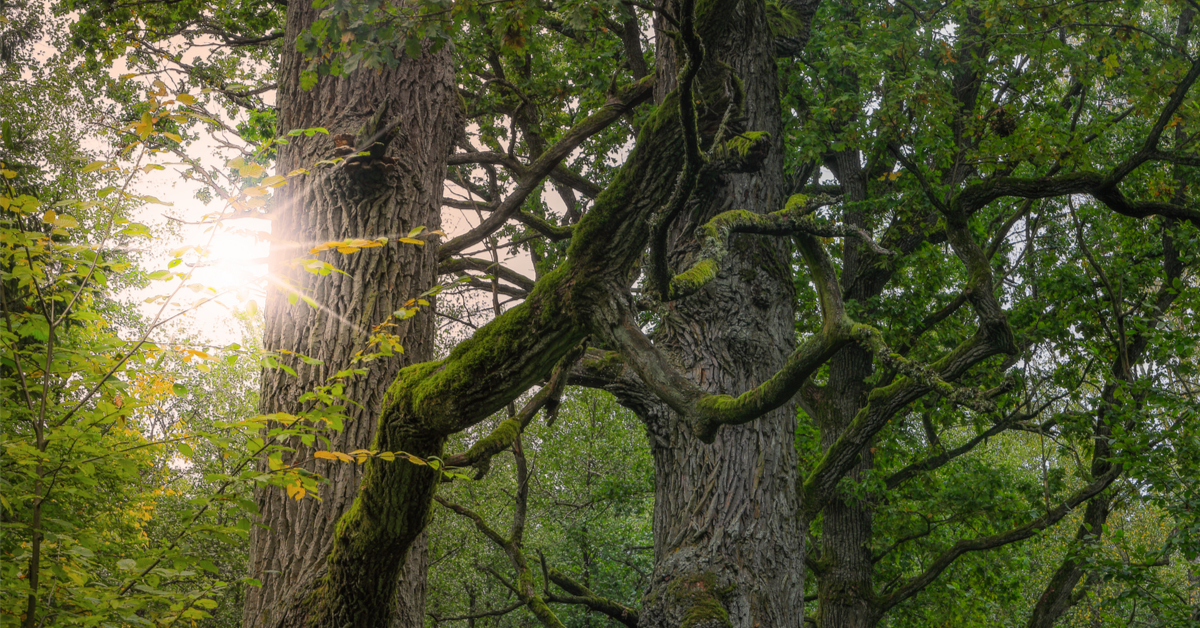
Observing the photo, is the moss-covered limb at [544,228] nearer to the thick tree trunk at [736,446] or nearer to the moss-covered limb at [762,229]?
the thick tree trunk at [736,446]

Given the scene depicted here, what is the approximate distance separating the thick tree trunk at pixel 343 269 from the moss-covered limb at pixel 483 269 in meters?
1.71

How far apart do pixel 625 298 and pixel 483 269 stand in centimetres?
530

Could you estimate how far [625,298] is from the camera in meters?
2.67

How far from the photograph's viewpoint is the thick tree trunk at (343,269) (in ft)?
11.8

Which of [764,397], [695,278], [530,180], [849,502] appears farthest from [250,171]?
[849,502]

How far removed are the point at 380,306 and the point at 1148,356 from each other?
960 centimetres

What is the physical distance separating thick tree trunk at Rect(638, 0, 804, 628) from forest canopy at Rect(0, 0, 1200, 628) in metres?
0.03

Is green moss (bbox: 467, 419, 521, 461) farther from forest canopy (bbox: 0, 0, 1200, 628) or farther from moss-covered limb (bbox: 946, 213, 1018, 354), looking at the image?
moss-covered limb (bbox: 946, 213, 1018, 354)

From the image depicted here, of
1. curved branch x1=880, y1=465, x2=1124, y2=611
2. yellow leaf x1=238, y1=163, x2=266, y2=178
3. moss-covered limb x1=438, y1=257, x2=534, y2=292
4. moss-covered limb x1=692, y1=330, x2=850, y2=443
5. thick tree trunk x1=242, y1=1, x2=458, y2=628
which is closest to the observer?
moss-covered limb x1=692, y1=330, x2=850, y2=443

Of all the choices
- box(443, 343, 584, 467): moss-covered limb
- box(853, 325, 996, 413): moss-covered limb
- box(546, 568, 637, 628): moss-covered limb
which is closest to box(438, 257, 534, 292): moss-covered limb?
box(443, 343, 584, 467): moss-covered limb

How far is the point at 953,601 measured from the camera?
35.3ft

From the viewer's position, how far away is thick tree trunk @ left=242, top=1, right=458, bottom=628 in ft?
11.8

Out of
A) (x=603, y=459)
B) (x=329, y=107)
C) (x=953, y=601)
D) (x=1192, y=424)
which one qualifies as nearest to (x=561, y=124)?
(x=329, y=107)

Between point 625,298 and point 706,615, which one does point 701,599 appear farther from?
point 625,298
